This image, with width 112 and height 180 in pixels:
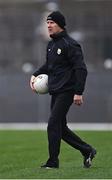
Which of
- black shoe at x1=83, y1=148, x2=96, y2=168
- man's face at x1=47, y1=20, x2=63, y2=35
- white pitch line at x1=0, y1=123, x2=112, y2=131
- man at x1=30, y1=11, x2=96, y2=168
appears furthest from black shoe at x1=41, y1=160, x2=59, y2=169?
white pitch line at x1=0, y1=123, x2=112, y2=131

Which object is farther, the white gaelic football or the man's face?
the white gaelic football

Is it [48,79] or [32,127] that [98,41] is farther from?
[48,79]

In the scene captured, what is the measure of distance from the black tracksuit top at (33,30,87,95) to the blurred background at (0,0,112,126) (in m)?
14.1

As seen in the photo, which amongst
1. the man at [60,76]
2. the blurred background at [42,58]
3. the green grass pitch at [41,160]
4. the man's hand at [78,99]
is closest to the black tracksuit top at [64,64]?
the man at [60,76]

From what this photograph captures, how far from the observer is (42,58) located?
25.2 metres

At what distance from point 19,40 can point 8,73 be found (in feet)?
3.29

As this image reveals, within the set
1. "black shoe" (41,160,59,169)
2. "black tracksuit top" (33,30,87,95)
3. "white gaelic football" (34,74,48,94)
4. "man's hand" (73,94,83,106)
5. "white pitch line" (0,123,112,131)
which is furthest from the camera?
"white pitch line" (0,123,112,131)

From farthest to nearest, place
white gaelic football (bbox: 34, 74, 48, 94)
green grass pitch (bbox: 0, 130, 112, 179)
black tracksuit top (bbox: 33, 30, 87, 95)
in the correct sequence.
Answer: white gaelic football (bbox: 34, 74, 48, 94) < black tracksuit top (bbox: 33, 30, 87, 95) < green grass pitch (bbox: 0, 130, 112, 179)

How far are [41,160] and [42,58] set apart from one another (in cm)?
1248

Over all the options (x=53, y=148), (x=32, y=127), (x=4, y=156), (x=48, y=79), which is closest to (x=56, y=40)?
(x=48, y=79)

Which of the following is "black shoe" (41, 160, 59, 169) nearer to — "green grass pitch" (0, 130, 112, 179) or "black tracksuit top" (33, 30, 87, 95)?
"green grass pitch" (0, 130, 112, 179)

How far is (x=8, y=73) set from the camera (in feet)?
83.0

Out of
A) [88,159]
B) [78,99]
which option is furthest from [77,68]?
[88,159]

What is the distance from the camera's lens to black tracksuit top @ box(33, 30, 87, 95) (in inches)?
426
